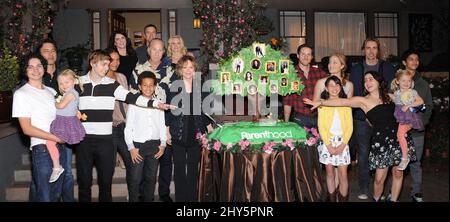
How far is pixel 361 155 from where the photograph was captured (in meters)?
5.54

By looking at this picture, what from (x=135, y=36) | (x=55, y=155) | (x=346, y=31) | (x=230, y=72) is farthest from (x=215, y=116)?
(x=135, y=36)

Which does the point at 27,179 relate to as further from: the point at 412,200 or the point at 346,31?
the point at 346,31

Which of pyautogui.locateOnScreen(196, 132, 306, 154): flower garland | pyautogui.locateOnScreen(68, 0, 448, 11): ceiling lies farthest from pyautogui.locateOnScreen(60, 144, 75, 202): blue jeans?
pyautogui.locateOnScreen(68, 0, 448, 11): ceiling

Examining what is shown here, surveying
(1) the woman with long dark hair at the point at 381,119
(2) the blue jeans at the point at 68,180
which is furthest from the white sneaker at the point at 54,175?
(1) the woman with long dark hair at the point at 381,119

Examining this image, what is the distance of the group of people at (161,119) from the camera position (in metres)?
4.10

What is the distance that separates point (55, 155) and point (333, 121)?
297cm

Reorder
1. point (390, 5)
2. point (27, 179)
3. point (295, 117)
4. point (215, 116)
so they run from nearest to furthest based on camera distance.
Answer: point (215, 116) < point (295, 117) < point (27, 179) < point (390, 5)

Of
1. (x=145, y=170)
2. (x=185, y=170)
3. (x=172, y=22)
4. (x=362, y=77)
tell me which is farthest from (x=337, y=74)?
(x=172, y=22)

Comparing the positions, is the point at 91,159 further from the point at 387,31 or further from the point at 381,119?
the point at 387,31

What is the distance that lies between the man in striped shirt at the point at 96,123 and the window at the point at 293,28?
26.6ft

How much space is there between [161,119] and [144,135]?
0.85 feet

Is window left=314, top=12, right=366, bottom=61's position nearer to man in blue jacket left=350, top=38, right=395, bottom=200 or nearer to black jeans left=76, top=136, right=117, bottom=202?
man in blue jacket left=350, top=38, right=395, bottom=200

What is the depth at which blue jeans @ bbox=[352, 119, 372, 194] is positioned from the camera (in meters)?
5.46

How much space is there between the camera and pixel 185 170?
4.82m
